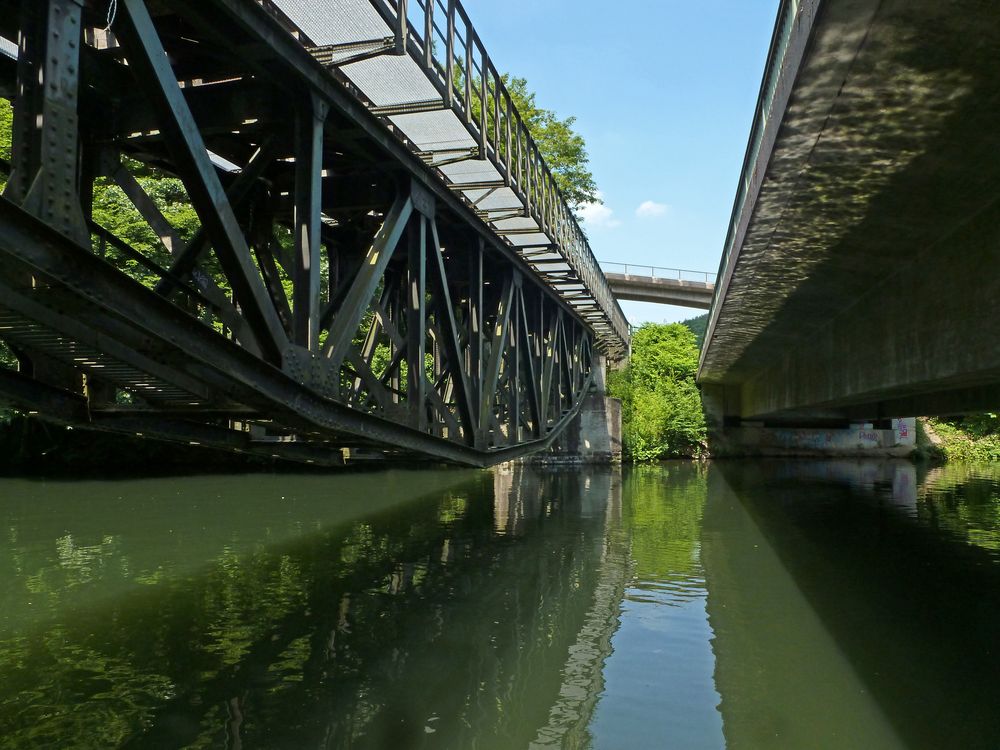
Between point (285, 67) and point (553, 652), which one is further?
point (553, 652)

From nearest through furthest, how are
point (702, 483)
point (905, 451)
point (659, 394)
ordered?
point (702, 483) < point (659, 394) < point (905, 451)

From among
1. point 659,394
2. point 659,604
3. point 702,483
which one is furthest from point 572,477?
point 659,604

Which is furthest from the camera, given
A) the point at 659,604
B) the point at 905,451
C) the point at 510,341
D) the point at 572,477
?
the point at 905,451

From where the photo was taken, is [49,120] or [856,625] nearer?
[49,120]

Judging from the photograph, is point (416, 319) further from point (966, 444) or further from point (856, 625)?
point (966, 444)

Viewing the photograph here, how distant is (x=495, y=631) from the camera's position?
851 centimetres

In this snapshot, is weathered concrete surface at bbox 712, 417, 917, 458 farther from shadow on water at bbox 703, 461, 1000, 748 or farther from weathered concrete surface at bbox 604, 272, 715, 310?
shadow on water at bbox 703, 461, 1000, 748

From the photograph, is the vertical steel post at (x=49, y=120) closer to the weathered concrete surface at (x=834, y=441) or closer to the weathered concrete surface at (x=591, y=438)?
the weathered concrete surface at (x=591, y=438)

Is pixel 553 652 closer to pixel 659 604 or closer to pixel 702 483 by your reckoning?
pixel 659 604

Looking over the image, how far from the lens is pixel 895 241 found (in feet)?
28.9

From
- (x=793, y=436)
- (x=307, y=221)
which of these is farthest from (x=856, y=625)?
(x=793, y=436)

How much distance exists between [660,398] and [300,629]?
32620 mm

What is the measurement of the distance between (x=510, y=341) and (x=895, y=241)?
934 cm

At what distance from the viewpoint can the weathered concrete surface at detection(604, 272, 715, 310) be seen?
201ft
